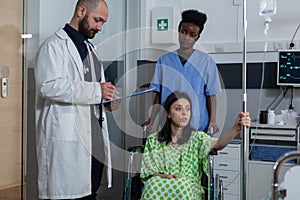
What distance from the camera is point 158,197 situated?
2281 mm

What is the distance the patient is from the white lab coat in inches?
16.4

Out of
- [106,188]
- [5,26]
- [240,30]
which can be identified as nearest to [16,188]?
[106,188]

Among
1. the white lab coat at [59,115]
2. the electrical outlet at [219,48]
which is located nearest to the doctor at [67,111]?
the white lab coat at [59,115]

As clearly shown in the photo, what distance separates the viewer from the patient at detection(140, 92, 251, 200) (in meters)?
2.28

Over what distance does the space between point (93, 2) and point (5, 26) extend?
559 millimetres

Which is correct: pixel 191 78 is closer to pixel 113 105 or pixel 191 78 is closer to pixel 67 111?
pixel 113 105

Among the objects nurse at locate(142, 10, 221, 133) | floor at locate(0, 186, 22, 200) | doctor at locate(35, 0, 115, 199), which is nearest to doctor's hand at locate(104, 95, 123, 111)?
doctor at locate(35, 0, 115, 199)

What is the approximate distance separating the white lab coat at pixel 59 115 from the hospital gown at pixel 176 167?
16.5 inches

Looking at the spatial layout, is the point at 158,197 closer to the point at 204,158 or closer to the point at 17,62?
the point at 204,158

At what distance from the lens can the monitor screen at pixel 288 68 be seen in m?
3.15

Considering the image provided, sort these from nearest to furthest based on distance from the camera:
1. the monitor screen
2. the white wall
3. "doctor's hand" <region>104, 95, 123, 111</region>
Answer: "doctor's hand" <region>104, 95, 123, 111</region>
the monitor screen
the white wall

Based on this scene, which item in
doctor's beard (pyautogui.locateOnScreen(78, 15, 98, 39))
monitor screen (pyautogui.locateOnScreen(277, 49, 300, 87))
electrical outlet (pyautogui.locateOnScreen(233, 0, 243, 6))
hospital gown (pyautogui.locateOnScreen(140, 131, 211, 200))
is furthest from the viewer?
electrical outlet (pyautogui.locateOnScreen(233, 0, 243, 6))

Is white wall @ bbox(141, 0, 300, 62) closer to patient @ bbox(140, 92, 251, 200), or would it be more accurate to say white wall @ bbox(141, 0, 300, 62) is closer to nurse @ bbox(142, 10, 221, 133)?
nurse @ bbox(142, 10, 221, 133)

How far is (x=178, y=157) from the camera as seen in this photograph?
2.40m
